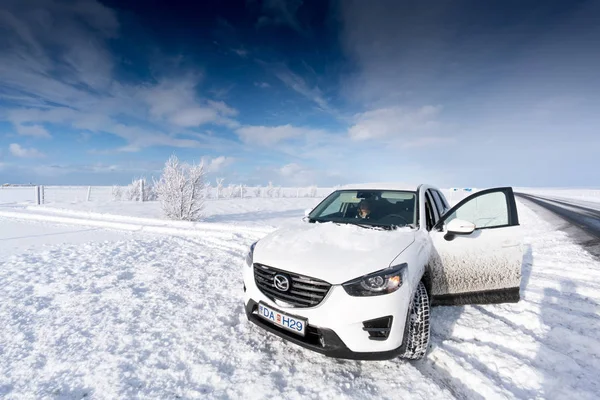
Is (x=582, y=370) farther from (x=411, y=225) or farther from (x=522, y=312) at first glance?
(x=411, y=225)

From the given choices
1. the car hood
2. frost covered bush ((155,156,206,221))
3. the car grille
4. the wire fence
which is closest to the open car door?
the car hood

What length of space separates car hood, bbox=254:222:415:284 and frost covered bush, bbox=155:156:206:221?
31.6 ft

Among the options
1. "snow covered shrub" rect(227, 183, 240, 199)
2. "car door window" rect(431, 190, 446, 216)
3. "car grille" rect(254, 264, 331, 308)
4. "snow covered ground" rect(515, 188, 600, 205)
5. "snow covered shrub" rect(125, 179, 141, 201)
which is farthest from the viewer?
"snow covered ground" rect(515, 188, 600, 205)

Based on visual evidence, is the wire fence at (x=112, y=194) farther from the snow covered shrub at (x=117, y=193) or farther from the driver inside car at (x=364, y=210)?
the driver inside car at (x=364, y=210)

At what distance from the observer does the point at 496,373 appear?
227cm

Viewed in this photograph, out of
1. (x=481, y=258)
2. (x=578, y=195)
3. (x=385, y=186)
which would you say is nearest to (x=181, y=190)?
(x=385, y=186)

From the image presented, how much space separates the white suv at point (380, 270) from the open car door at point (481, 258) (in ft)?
0.04

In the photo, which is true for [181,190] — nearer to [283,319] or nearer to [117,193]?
[283,319]

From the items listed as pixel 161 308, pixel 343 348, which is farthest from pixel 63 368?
pixel 343 348

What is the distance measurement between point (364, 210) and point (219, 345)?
234 cm

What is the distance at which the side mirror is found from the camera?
2.81 metres

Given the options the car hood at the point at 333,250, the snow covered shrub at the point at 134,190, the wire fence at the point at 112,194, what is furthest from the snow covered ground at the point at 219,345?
the snow covered shrub at the point at 134,190

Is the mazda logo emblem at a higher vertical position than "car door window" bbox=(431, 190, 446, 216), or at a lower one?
lower

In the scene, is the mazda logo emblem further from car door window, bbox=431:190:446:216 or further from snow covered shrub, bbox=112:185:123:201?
snow covered shrub, bbox=112:185:123:201
